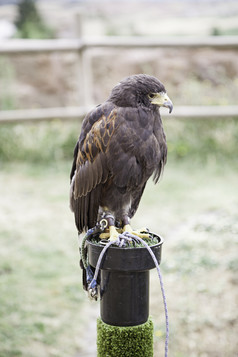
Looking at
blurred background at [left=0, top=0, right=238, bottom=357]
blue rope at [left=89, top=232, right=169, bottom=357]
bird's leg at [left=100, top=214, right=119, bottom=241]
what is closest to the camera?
blue rope at [left=89, top=232, right=169, bottom=357]

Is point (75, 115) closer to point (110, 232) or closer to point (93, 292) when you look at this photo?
point (110, 232)

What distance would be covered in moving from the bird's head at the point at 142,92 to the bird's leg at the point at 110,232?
0.50m

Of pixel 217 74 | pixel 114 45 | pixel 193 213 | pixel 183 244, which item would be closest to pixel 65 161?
pixel 114 45

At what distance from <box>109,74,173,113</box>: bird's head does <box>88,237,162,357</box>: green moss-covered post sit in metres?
0.61

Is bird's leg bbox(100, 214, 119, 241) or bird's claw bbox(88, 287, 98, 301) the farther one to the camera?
bird's leg bbox(100, 214, 119, 241)

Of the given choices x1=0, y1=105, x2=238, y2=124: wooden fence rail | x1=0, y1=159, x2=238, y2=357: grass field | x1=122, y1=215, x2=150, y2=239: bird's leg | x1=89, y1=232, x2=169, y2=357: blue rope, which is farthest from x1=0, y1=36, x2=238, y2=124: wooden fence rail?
x1=89, y1=232, x2=169, y2=357: blue rope

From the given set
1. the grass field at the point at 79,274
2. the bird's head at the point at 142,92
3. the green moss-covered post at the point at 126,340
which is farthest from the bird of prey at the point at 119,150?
the grass field at the point at 79,274

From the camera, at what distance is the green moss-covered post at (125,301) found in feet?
5.05

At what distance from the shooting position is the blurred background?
3.01m

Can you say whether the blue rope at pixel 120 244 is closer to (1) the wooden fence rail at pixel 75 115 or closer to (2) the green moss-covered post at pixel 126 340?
(2) the green moss-covered post at pixel 126 340

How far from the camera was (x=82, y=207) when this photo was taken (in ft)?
6.61

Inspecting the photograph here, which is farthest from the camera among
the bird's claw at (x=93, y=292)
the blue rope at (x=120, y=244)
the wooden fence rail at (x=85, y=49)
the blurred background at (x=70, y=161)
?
the wooden fence rail at (x=85, y=49)

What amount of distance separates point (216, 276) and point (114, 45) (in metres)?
3.84

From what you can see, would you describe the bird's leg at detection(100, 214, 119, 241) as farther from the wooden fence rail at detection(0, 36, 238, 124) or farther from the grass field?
the wooden fence rail at detection(0, 36, 238, 124)
